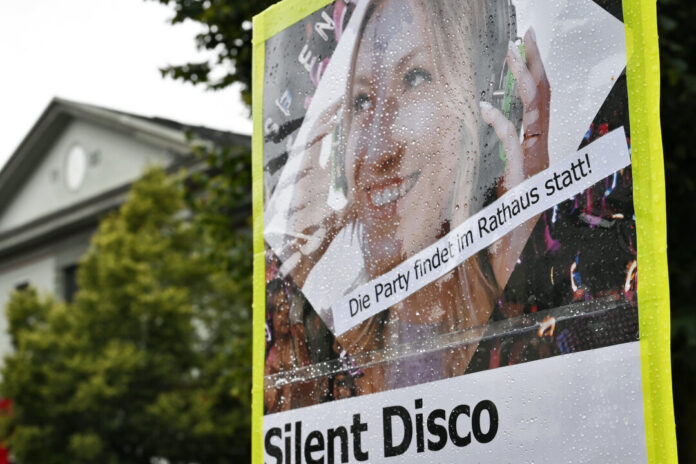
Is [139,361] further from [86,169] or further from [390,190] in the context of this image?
[390,190]

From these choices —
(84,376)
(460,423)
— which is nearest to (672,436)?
(460,423)

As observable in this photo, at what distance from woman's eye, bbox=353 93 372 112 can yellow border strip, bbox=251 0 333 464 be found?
1.13ft

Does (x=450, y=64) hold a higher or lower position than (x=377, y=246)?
higher

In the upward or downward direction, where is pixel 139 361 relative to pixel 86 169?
downward

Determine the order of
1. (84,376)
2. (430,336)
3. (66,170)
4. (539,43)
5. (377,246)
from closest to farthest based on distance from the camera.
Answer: (539,43) < (430,336) < (377,246) < (84,376) < (66,170)

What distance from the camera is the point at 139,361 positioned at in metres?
17.7

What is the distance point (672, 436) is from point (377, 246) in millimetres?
1017

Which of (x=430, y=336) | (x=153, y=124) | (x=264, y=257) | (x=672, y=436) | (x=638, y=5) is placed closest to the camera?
(x=672, y=436)

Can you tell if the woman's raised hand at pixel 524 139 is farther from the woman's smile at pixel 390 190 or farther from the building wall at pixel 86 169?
the building wall at pixel 86 169

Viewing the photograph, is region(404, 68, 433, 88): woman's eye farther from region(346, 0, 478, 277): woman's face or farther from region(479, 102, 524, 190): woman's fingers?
region(479, 102, 524, 190): woman's fingers

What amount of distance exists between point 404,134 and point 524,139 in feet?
1.58

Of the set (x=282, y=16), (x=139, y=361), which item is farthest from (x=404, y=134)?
(x=139, y=361)

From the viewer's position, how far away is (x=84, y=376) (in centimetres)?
1834

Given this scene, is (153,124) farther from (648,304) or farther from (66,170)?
(648,304)
